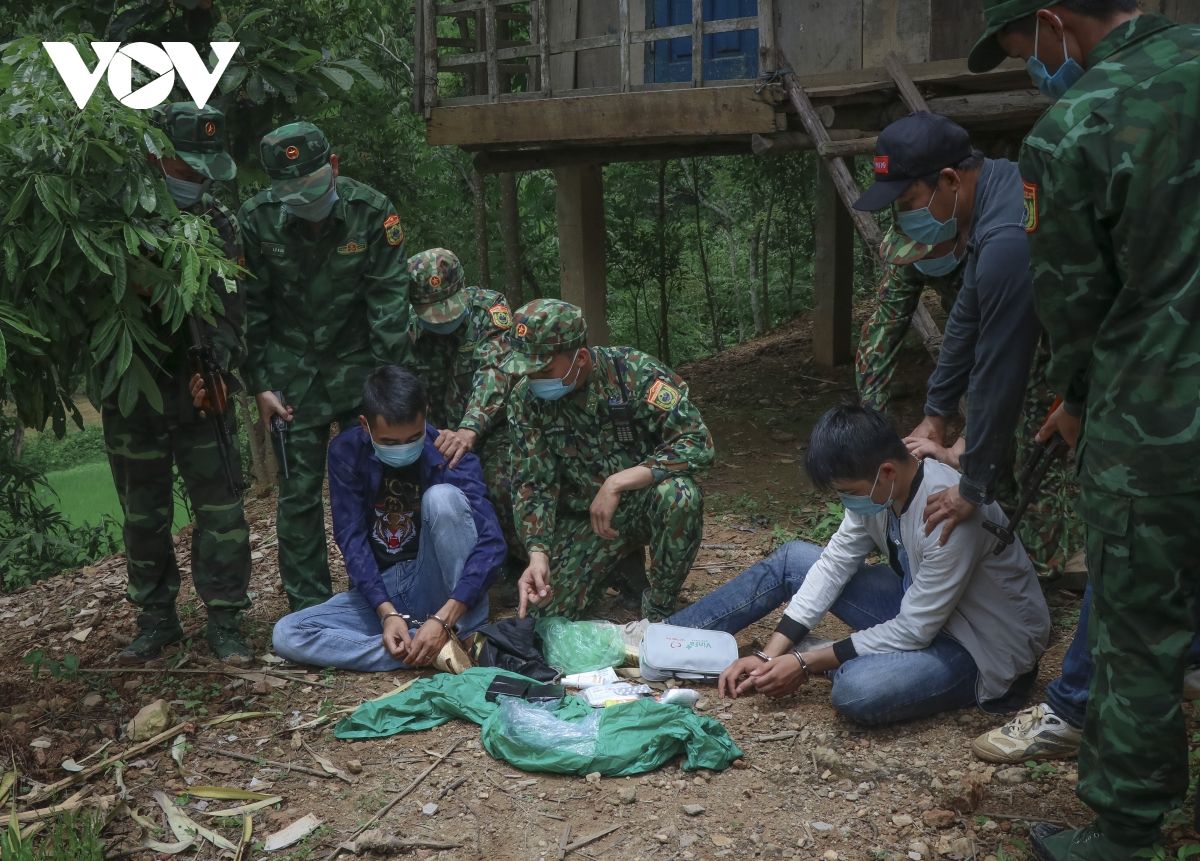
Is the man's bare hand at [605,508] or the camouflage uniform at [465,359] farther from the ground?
the camouflage uniform at [465,359]

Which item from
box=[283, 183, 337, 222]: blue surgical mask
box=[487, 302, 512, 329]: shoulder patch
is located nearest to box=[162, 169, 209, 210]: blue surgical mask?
box=[283, 183, 337, 222]: blue surgical mask

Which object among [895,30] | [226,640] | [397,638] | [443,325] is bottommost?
[226,640]

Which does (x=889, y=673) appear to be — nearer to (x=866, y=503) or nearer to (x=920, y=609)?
(x=920, y=609)

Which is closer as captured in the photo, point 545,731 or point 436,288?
point 545,731

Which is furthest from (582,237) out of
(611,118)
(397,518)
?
(397,518)

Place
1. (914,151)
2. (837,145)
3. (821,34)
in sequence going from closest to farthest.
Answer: (914,151), (837,145), (821,34)

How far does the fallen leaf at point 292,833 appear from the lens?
129 inches

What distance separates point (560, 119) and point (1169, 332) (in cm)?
619

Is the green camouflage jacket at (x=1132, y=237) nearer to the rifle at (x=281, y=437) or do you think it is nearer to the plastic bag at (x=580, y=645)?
the plastic bag at (x=580, y=645)

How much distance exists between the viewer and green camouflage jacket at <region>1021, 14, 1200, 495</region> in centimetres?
232

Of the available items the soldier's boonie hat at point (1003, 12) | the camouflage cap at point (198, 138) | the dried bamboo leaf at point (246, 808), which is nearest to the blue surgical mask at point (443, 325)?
the camouflage cap at point (198, 138)

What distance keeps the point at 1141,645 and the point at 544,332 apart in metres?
2.45

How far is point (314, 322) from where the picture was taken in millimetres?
5004

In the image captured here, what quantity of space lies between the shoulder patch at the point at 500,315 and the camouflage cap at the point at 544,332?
0.80 meters
